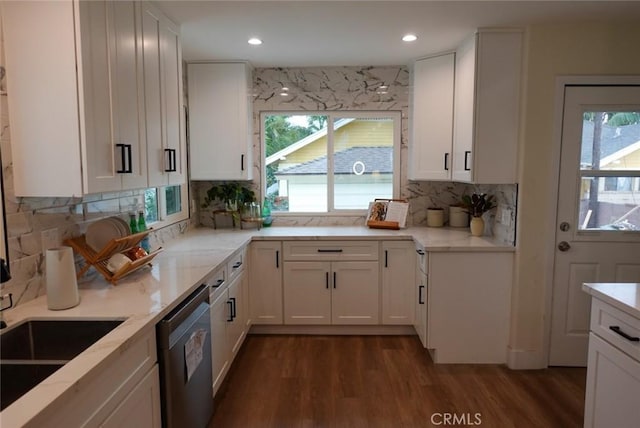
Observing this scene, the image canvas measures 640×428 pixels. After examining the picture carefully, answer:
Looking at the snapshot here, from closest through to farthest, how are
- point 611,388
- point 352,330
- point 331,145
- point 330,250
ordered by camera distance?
1. point 611,388
2. point 330,250
3. point 352,330
4. point 331,145

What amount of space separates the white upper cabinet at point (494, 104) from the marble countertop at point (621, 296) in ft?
4.12

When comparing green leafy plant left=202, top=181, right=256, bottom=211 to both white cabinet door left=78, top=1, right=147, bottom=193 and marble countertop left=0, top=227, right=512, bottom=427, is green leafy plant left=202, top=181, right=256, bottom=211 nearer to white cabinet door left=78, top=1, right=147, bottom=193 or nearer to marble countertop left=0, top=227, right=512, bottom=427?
marble countertop left=0, top=227, right=512, bottom=427

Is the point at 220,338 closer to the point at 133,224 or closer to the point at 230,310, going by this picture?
the point at 230,310

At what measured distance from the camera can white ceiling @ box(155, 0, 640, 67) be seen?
246 cm

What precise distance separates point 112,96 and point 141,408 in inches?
52.1

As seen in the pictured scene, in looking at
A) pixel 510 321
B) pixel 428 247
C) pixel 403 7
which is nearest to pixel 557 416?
pixel 510 321

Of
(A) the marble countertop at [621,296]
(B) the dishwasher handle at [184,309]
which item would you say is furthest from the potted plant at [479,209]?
(B) the dishwasher handle at [184,309]

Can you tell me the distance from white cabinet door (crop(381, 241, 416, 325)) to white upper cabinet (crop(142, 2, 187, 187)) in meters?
1.79

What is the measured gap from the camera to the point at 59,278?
1.67 metres

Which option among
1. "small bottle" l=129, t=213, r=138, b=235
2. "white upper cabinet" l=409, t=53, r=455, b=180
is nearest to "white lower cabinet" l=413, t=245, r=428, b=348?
"white upper cabinet" l=409, t=53, r=455, b=180

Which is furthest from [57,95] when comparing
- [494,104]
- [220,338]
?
[494,104]

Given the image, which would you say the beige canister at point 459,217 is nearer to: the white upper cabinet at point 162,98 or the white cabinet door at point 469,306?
the white cabinet door at point 469,306

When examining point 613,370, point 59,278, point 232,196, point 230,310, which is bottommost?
point 230,310

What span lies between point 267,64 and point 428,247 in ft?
7.21
